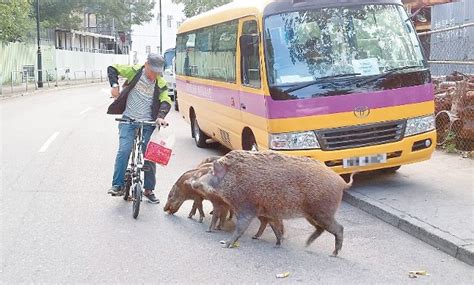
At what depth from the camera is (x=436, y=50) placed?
1574 cm

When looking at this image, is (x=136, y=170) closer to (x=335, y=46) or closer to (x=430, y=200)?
(x=335, y=46)

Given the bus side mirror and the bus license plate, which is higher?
the bus side mirror

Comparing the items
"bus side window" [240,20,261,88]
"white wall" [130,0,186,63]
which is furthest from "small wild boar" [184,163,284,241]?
"white wall" [130,0,186,63]

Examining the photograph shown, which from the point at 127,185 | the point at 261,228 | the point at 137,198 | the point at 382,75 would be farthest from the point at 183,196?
the point at 382,75

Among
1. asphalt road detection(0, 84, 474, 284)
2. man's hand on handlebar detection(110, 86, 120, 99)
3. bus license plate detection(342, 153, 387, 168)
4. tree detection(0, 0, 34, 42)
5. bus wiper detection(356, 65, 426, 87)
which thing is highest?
tree detection(0, 0, 34, 42)

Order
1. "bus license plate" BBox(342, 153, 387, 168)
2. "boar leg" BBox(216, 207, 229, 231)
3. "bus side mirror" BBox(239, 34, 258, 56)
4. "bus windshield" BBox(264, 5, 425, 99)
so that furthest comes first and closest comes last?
"bus side mirror" BBox(239, 34, 258, 56) < "bus windshield" BBox(264, 5, 425, 99) < "bus license plate" BBox(342, 153, 387, 168) < "boar leg" BBox(216, 207, 229, 231)

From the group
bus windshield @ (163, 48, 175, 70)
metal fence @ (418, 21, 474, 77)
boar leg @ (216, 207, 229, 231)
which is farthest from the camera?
bus windshield @ (163, 48, 175, 70)

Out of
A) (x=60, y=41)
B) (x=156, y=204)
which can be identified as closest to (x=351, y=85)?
(x=156, y=204)

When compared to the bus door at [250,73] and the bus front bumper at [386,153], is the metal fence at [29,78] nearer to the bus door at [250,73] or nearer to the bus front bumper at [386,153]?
the bus door at [250,73]

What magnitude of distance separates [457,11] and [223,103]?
29.3 feet

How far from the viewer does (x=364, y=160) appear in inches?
302

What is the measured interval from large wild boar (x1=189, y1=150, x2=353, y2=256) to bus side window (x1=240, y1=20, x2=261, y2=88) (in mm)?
2419

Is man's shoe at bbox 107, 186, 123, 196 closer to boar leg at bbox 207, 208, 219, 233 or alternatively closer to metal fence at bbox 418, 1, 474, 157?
boar leg at bbox 207, 208, 219, 233

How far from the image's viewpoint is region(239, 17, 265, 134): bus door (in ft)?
26.6
